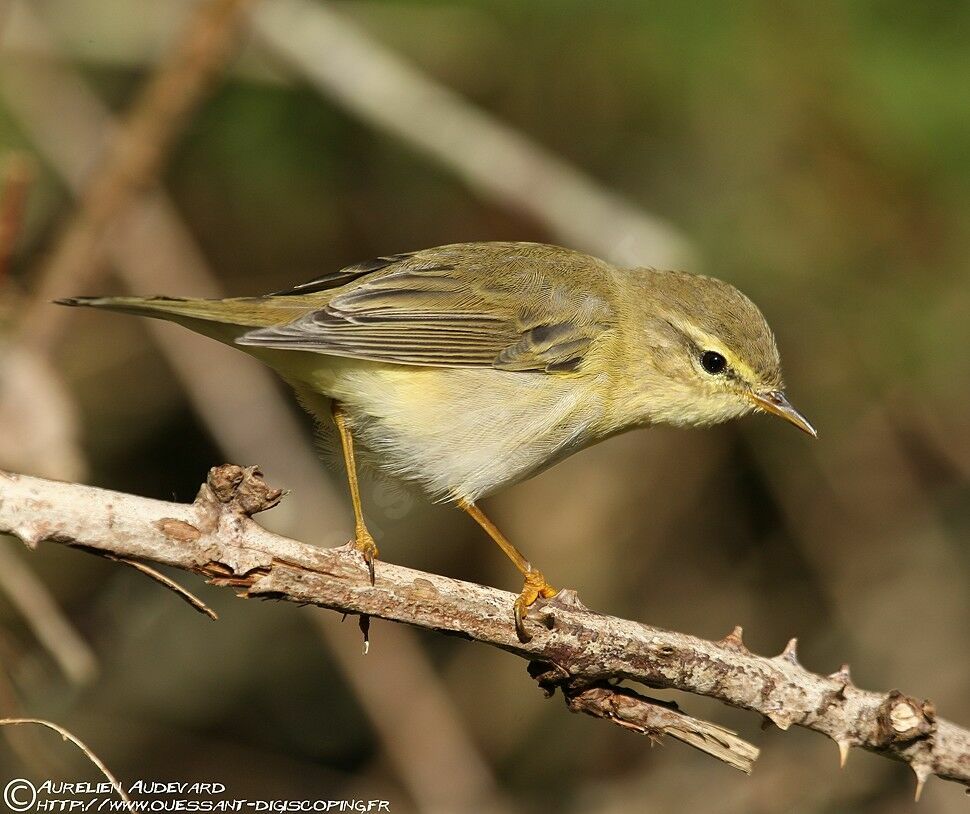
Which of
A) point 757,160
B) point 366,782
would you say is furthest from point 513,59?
point 366,782

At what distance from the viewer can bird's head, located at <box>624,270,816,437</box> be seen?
4078mm

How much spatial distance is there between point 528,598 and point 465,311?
125 cm

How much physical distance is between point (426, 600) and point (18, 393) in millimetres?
1983

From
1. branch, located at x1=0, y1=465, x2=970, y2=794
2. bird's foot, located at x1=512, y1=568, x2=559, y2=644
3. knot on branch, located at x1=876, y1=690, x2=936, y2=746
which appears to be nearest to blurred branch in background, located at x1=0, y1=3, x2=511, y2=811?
bird's foot, located at x1=512, y1=568, x2=559, y2=644

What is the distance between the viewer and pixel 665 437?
611cm

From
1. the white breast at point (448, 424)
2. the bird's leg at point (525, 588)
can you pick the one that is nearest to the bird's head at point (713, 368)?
the white breast at point (448, 424)

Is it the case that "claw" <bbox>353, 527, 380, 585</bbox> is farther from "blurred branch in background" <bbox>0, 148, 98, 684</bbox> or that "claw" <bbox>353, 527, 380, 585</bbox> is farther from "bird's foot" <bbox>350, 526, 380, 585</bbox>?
"blurred branch in background" <bbox>0, 148, 98, 684</bbox>

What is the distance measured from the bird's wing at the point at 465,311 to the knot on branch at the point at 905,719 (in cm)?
158

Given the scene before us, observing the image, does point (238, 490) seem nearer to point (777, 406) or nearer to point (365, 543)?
point (365, 543)

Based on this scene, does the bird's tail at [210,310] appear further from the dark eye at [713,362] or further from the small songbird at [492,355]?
the dark eye at [713,362]

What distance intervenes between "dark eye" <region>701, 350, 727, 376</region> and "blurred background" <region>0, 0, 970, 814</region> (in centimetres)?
103

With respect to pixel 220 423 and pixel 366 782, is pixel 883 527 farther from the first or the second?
pixel 220 423

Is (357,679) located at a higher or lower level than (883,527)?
lower

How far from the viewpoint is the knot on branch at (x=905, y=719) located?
2828 millimetres
